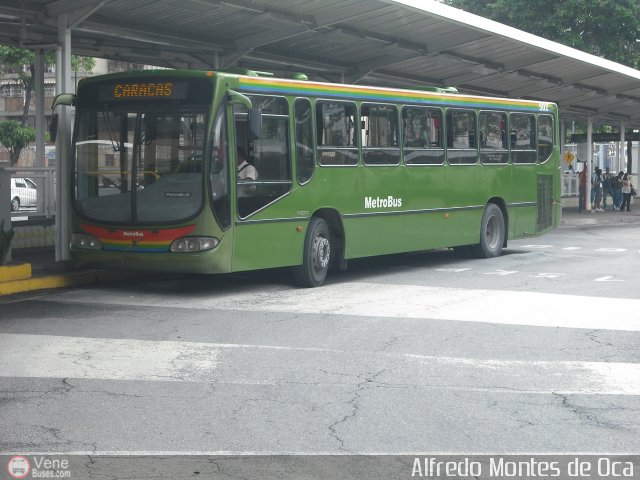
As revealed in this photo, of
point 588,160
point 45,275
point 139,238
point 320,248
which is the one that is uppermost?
point 588,160

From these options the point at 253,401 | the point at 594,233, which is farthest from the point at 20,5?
the point at 594,233

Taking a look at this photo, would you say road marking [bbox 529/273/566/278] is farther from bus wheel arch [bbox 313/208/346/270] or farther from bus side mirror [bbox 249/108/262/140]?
bus side mirror [bbox 249/108/262/140]

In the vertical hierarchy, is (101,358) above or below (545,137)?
below

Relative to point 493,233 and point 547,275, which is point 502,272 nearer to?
point 547,275

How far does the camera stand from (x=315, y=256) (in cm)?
1580

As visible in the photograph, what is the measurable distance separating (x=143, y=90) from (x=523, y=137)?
9.60 meters

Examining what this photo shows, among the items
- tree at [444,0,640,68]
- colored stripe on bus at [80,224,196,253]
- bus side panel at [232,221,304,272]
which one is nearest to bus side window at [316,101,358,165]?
bus side panel at [232,221,304,272]

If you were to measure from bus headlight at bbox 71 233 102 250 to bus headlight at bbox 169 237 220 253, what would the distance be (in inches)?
48.7

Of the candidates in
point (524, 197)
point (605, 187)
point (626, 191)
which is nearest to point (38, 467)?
point (524, 197)

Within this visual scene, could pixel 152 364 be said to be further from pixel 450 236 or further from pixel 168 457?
pixel 450 236

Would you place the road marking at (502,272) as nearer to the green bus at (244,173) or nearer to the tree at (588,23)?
the green bus at (244,173)

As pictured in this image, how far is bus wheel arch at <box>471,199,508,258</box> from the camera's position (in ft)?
67.5

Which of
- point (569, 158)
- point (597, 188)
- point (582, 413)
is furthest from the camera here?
point (597, 188)

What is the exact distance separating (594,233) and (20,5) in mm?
17993
